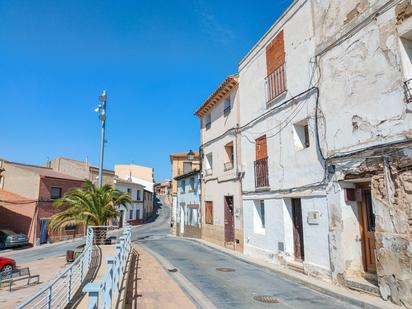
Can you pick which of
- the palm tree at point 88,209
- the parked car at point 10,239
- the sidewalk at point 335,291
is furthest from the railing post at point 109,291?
the parked car at point 10,239

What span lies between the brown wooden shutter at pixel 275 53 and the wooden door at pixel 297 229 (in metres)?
5.58

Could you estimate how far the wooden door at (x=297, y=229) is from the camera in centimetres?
1170

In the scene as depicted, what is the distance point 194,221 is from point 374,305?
1903 centimetres

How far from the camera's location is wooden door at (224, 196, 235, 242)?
59.7 feet

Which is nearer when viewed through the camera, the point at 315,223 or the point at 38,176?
the point at 315,223

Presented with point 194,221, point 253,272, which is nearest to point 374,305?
point 253,272

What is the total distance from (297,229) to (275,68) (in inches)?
259

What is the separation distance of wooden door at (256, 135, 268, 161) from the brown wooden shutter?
2956 mm

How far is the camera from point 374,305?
7.00 meters

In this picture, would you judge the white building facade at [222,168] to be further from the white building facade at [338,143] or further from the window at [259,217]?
the white building facade at [338,143]

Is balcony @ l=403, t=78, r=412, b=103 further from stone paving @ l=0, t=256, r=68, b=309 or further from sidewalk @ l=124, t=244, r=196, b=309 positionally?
stone paving @ l=0, t=256, r=68, b=309

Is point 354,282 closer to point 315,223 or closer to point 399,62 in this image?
point 315,223

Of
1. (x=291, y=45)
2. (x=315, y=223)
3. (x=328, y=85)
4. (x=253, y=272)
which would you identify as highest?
(x=291, y=45)

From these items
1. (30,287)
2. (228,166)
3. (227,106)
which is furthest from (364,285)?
(227,106)
